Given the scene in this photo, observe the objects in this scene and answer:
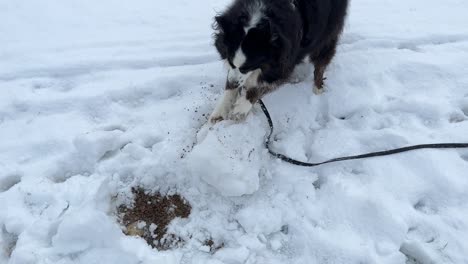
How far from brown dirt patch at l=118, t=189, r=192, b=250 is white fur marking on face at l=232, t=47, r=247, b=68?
98 centimetres

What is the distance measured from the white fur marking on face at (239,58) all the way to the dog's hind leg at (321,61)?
3.26 feet

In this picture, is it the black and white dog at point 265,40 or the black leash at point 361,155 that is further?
the black leash at point 361,155

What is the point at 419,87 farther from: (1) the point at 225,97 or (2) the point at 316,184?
(1) the point at 225,97

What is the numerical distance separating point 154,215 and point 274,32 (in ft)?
4.65

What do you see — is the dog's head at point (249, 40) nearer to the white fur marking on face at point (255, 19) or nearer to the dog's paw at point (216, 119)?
the white fur marking on face at point (255, 19)

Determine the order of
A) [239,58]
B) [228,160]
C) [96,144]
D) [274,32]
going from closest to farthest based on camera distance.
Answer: [274,32] → [239,58] → [228,160] → [96,144]

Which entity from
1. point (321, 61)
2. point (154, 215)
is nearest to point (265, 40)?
point (321, 61)

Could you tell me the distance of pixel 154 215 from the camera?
8.46 ft

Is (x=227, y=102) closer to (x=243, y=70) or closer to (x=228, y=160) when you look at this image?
(x=243, y=70)

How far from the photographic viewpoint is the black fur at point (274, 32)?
240cm

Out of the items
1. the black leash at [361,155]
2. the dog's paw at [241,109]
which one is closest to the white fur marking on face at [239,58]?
the dog's paw at [241,109]

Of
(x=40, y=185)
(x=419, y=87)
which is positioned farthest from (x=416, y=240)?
(x=40, y=185)

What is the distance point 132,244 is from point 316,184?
4.39ft

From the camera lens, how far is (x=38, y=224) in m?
2.38
